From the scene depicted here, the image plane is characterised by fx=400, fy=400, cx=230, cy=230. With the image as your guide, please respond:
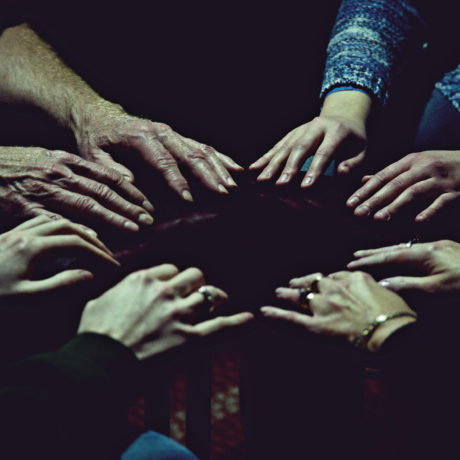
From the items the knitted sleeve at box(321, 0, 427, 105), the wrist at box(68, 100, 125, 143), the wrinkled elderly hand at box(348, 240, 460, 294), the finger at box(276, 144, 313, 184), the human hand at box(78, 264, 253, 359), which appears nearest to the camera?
the human hand at box(78, 264, 253, 359)

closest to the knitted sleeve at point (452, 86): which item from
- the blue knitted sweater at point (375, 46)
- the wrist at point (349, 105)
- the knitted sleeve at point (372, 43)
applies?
the blue knitted sweater at point (375, 46)

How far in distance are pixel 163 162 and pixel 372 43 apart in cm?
91

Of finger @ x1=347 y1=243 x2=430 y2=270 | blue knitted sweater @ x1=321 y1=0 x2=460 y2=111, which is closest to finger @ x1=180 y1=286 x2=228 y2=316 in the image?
finger @ x1=347 y1=243 x2=430 y2=270

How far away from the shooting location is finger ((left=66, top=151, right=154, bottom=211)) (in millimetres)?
1060

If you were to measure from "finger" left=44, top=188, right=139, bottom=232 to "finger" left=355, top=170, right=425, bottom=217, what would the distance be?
587 mm

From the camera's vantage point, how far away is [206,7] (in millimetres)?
1479

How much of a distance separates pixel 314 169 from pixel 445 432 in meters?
0.85

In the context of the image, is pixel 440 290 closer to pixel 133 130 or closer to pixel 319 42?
pixel 133 130

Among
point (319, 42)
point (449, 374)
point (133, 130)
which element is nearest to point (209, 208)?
point (133, 130)

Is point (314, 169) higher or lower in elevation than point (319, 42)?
lower

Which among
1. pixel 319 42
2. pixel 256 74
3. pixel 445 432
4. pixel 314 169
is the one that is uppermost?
pixel 319 42

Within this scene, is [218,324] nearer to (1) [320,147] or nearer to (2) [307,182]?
(2) [307,182]

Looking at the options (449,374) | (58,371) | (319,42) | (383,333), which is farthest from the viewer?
(319,42)

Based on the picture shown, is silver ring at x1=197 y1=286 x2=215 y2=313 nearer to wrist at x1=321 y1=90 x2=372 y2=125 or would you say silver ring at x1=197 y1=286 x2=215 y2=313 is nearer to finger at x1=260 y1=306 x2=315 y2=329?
finger at x1=260 y1=306 x2=315 y2=329
